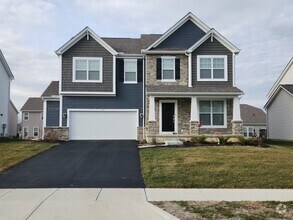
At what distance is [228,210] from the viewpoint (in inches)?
355

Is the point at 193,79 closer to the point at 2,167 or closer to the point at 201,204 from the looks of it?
the point at 2,167

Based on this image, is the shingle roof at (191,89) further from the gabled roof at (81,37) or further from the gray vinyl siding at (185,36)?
the gabled roof at (81,37)

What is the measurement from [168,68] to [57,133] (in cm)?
900

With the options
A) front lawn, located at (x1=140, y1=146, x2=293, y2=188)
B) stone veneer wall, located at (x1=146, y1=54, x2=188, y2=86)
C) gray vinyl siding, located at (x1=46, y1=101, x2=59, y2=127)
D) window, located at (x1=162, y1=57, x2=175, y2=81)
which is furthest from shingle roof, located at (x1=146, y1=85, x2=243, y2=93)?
gray vinyl siding, located at (x1=46, y1=101, x2=59, y2=127)

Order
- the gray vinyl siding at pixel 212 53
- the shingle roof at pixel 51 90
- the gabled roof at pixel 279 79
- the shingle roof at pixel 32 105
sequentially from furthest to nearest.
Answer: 1. the shingle roof at pixel 32 105
2. the gabled roof at pixel 279 79
3. the shingle roof at pixel 51 90
4. the gray vinyl siding at pixel 212 53

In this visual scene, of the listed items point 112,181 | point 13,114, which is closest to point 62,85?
point 112,181

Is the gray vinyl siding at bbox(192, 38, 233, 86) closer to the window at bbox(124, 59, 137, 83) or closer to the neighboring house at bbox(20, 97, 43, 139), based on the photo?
the window at bbox(124, 59, 137, 83)

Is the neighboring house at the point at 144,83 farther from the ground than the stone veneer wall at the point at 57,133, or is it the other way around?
the neighboring house at the point at 144,83

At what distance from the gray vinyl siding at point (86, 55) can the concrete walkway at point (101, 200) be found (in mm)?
16022

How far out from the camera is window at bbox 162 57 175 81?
26.9 meters

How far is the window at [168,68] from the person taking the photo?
26875 mm

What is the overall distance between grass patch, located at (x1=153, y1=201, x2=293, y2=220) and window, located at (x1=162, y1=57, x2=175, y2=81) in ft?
57.7

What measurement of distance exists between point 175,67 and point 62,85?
8053 mm

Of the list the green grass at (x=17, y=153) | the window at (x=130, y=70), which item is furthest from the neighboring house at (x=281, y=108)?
the green grass at (x=17, y=153)
